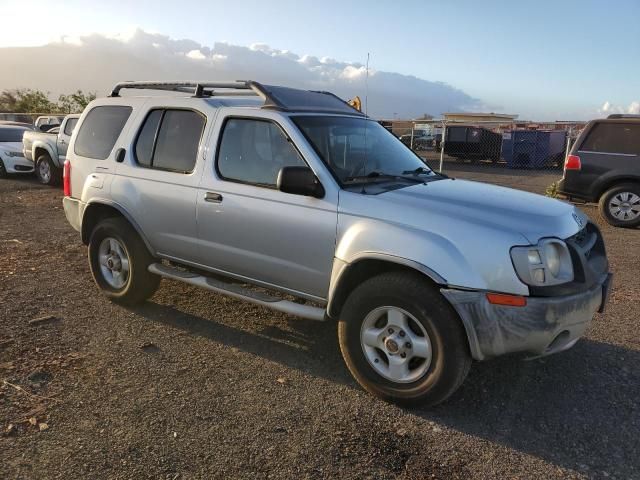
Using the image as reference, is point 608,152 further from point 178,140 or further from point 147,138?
point 147,138

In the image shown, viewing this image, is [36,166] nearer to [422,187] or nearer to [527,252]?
[422,187]

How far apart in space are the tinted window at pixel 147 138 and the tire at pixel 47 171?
10421 millimetres

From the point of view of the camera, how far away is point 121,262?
5035mm

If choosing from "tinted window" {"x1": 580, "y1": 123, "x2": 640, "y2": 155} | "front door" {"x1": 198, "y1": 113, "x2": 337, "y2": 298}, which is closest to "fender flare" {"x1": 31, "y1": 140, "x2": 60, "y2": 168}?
"front door" {"x1": 198, "y1": 113, "x2": 337, "y2": 298}

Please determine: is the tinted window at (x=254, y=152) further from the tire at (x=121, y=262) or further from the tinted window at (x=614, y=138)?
the tinted window at (x=614, y=138)

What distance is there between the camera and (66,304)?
5.20 meters

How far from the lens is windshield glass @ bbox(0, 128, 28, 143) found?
15.7m

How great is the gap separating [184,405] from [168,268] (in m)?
1.59

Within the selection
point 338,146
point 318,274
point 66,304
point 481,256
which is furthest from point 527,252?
point 66,304

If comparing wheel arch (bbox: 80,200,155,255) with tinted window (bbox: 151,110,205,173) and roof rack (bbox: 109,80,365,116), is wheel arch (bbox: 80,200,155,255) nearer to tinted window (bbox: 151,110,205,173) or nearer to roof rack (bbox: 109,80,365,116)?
tinted window (bbox: 151,110,205,173)

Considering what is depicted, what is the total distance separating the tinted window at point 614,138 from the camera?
9461 millimetres

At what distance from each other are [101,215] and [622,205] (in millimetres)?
8706

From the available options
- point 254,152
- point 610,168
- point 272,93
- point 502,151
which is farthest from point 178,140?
point 502,151

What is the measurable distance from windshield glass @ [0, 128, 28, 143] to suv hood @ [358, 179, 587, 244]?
51.0 ft
